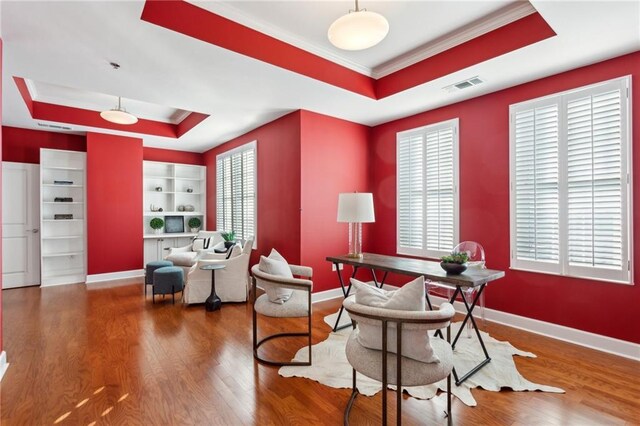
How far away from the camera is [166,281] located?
179 inches

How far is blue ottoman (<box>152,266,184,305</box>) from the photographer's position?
178 inches

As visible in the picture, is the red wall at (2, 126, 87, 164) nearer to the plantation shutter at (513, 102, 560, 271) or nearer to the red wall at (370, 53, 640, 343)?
the red wall at (370, 53, 640, 343)

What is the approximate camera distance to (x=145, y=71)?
3357mm

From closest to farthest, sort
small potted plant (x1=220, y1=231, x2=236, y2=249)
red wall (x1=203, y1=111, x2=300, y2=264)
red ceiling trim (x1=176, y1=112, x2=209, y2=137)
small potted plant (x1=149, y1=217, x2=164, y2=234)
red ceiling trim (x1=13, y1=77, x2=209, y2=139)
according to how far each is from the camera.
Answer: red wall (x1=203, y1=111, x2=300, y2=264)
red ceiling trim (x1=13, y1=77, x2=209, y2=139)
red ceiling trim (x1=176, y1=112, x2=209, y2=137)
small potted plant (x1=220, y1=231, x2=236, y2=249)
small potted plant (x1=149, y1=217, x2=164, y2=234)

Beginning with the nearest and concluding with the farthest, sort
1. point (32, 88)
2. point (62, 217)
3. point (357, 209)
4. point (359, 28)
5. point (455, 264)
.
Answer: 1. point (359, 28)
2. point (455, 264)
3. point (357, 209)
4. point (32, 88)
5. point (62, 217)

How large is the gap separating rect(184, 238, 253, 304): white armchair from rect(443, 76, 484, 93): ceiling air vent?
332 cm

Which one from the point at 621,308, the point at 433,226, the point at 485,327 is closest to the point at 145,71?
the point at 433,226

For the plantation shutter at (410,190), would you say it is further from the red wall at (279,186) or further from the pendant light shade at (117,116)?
the pendant light shade at (117,116)

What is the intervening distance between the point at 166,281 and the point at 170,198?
3.50m

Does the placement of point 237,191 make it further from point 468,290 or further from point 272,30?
point 468,290

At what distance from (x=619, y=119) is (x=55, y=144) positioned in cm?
845

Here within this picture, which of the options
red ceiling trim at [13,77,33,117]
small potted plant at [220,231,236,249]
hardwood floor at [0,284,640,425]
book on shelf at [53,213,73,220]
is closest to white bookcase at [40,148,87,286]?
book on shelf at [53,213,73,220]

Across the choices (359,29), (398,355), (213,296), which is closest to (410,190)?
(359,29)

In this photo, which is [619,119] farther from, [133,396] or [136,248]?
[136,248]
